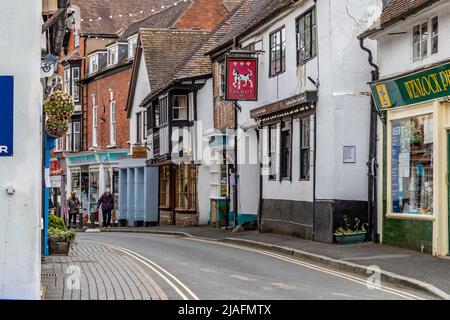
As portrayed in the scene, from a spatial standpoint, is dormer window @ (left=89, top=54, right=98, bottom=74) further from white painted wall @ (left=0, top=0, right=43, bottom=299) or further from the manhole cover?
white painted wall @ (left=0, top=0, right=43, bottom=299)

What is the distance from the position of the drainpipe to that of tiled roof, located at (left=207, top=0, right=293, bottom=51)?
4.30 m

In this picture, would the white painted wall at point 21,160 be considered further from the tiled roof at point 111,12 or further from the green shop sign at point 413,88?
the tiled roof at point 111,12

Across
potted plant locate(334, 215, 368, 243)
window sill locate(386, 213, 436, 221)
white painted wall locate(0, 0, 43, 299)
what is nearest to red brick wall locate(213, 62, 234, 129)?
potted plant locate(334, 215, 368, 243)

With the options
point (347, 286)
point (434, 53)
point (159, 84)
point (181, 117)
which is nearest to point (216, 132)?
point (181, 117)

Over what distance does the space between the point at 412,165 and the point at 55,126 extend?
25.4 ft

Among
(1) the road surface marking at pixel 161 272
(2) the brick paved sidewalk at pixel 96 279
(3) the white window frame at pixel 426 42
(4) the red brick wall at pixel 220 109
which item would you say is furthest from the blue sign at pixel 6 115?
(4) the red brick wall at pixel 220 109

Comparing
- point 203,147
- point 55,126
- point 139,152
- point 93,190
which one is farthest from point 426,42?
point 93,190

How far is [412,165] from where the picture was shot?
19.8 m

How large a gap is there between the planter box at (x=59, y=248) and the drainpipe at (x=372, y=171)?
7.25m

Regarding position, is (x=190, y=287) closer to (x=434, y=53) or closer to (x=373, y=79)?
(x=434, y=53)

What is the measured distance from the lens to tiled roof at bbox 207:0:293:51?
1083 inches

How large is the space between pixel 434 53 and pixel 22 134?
35.6 feet

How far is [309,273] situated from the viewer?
1666 centimetres

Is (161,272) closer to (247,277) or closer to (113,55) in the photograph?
(247,277)
